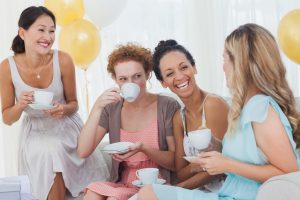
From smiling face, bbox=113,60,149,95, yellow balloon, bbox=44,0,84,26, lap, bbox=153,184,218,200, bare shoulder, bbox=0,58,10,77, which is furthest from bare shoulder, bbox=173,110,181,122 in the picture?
yellow balloon, bbox=44,0,84,26

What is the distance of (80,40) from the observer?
3.55 metres

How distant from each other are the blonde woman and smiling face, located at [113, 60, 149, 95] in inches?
22.8

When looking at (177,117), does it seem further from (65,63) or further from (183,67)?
(65,63)

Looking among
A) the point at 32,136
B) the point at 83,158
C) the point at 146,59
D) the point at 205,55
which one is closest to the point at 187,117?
the point at 146,59

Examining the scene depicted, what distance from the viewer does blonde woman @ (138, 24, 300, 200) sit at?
1.92m

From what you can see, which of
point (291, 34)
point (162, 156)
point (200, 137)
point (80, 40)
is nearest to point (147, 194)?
point (200, 137)

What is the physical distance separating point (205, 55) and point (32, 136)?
2523 mm

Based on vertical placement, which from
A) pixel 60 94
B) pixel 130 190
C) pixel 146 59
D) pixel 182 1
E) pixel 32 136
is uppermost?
pixel 182 1

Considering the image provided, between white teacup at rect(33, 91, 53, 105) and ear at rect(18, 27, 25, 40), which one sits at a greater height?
ear at rect(18, 27, 25, 40)

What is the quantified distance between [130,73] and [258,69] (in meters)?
0.72

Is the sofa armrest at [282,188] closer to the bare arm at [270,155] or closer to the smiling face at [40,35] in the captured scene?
the bare arm at [270,155]

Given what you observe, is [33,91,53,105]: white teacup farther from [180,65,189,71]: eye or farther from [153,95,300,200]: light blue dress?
[153,95,300,200]: light blue dress

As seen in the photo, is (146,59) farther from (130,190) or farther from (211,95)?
(130,190)

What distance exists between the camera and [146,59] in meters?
2.61
